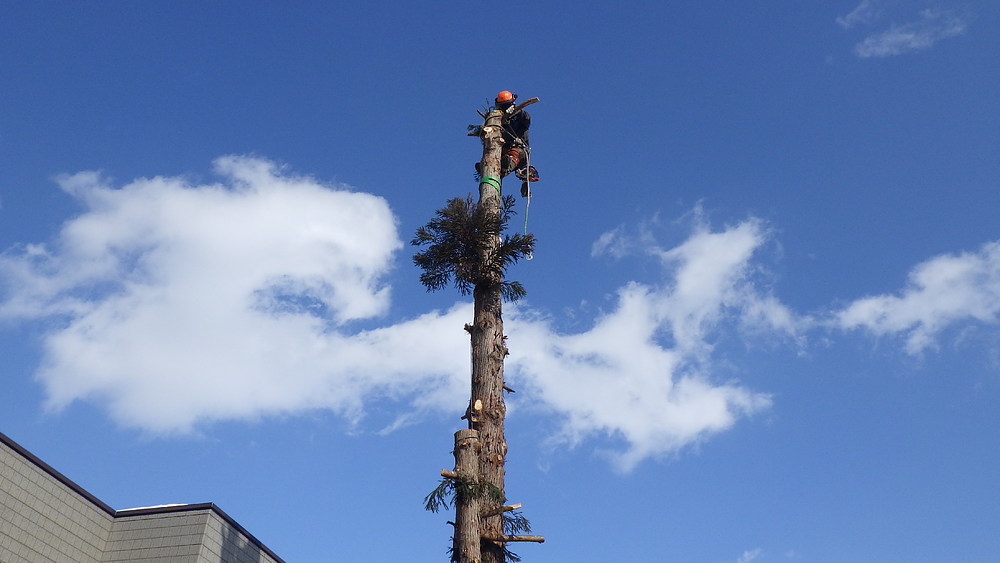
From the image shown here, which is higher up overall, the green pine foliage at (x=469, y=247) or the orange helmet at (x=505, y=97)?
the orange helmet at (x=505, y=97)

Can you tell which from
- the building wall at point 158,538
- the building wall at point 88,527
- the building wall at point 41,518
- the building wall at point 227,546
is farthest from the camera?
the building wall at point 227,546

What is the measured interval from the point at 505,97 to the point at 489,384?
5367 mm

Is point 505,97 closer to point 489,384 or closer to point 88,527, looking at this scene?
point 489,384

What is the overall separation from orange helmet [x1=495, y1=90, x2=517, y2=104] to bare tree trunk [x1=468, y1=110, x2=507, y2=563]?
2104mm

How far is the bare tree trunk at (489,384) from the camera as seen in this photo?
379 inches

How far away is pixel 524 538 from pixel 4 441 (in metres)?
12.4

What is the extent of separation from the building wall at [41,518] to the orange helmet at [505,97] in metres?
12.2

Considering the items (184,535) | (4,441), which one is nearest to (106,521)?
(184,535)

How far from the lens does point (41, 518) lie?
56.0ft

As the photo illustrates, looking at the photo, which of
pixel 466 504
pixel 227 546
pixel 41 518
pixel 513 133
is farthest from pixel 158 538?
pixel 513 133

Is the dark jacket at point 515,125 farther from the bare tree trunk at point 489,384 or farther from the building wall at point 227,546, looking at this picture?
the building wall at point 227,546

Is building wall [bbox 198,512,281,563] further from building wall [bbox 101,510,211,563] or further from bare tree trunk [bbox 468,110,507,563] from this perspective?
Result: bare tree trunk [bbox 468,110,507,563]

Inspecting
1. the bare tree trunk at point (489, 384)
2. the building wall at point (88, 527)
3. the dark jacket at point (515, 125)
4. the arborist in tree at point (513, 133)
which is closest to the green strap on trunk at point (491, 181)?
the bare tree trunk at point (489, 384)

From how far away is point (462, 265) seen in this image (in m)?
11.3
